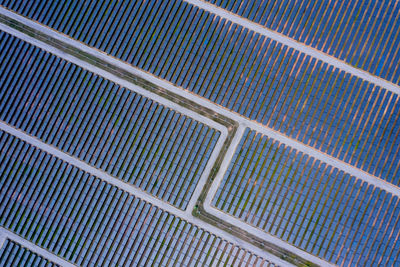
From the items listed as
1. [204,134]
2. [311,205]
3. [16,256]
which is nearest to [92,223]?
[16,256]

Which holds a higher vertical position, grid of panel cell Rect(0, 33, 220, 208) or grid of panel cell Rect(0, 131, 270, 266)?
grid of panel cell Rect(0, 33, 220, 208)

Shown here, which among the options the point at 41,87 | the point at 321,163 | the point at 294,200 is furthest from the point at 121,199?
A: the point at 321,163

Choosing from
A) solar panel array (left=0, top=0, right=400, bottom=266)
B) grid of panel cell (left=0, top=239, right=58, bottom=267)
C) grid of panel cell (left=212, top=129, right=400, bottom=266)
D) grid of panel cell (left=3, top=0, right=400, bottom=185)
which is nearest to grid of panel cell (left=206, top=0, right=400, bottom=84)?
solar panel array (left=0, top=0, right=400, bottom=266)

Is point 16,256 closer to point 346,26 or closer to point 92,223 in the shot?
point 92,223

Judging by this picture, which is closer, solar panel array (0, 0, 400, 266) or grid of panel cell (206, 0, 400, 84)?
solar panel array (0, 0, 400, 266)

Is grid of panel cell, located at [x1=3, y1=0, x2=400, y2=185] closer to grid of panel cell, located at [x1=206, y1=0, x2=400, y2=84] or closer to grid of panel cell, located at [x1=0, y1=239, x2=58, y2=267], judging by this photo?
grid of panel cell, located at [x1=206, y1=0, x2=400, y2=84]

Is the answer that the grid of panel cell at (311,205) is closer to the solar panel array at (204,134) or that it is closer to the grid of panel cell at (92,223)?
the solar panel array at (204,134)

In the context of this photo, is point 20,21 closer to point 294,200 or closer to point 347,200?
point 294,200
